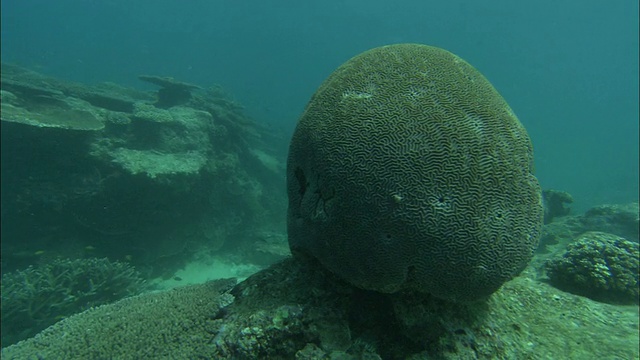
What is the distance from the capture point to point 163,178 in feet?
33.8

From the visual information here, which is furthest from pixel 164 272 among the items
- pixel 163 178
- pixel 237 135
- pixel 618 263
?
pixel 618 263

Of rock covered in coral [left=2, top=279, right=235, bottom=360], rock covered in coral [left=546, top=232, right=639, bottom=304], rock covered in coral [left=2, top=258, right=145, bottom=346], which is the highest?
rock covered in coral [left=546, top=232, right=639, bottom=304]

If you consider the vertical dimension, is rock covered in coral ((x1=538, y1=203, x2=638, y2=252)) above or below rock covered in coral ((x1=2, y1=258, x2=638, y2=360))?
above

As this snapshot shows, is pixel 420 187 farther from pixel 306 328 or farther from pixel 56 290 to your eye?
pixel 56 290

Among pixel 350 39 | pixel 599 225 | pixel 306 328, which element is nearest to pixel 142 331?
pixel 306 328

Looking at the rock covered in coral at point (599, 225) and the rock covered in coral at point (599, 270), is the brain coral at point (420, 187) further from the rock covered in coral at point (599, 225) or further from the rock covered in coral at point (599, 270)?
the rock covered in coral at point (599, 225)

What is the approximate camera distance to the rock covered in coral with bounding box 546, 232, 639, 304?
521 cm

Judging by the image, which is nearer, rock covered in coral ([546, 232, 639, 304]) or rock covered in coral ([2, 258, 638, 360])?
rock covered in coral ([2, 258, 638, 360])

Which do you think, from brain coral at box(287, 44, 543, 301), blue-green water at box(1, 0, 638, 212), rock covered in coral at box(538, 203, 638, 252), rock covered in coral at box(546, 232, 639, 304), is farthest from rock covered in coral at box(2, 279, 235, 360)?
blue-green water at box(1, 0, 638, 212)

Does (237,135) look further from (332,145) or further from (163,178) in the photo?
(332,145)

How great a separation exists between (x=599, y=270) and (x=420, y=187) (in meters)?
4.58

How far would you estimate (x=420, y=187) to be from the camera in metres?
2.95

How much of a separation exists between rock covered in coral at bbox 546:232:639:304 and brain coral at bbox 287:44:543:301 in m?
3.25

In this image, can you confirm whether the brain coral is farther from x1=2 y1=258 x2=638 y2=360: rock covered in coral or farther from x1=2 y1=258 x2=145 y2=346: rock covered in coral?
x1=2 y1=258 x2=145 y2=346: rock covered in coral
